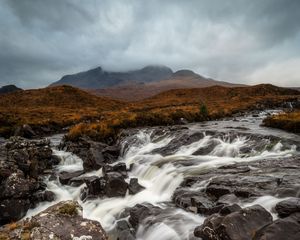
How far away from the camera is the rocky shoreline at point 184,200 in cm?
823

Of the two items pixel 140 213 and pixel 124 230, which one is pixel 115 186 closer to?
pixel 140 213

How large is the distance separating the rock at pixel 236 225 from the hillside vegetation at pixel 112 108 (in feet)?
82.0

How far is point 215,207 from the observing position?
11.0 meters

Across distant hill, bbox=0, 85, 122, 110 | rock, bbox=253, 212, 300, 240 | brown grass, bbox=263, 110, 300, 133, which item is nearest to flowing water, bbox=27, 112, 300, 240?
rock, bbox=253, 212, 300, 240

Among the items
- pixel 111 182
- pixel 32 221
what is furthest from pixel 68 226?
pixel 111 182

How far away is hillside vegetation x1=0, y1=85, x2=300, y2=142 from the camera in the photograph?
3962cm

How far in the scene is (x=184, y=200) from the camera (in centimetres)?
1319

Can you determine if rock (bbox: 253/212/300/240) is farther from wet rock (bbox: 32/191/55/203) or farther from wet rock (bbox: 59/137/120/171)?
wet rock (bbox: 59/137/120/171)

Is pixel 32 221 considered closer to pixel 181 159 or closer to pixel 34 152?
pixel 181 159

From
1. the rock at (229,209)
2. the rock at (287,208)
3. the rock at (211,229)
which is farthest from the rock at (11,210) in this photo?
the rock at (287,208)

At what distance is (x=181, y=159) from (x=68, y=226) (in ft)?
42.6

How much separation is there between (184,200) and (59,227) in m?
6.34

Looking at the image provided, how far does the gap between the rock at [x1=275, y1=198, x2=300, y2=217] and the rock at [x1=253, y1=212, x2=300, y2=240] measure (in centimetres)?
141

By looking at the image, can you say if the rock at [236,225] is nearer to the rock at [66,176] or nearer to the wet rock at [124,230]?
the wet rock at [124,230]
